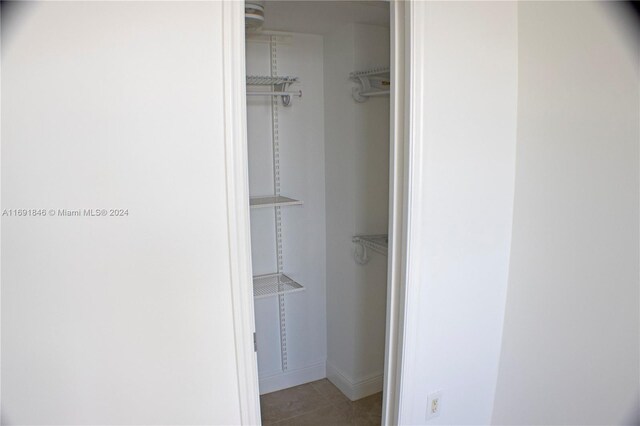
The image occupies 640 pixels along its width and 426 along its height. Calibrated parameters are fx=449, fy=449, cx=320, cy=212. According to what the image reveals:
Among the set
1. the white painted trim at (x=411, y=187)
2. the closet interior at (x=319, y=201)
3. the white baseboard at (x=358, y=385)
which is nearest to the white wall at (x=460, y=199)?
the white painted trim at (x=411, y=187)

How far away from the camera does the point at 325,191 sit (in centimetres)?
272

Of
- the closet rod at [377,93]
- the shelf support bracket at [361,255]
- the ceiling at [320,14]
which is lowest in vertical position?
the shelf support bracket at [361,255]

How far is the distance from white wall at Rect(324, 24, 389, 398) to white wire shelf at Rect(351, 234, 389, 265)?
4cm

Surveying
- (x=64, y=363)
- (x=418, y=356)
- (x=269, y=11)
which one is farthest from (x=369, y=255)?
(x=64, y=363)

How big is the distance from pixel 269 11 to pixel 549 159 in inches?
54.7

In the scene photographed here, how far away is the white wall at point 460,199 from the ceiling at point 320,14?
1.57 feet

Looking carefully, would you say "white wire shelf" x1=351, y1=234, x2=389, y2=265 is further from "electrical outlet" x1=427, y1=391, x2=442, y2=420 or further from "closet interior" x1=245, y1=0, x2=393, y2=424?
"electrical outlet" x1=427, y1=391, x2=442, y2=420

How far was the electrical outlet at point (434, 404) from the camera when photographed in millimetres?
1759

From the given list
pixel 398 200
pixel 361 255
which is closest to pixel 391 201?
pixel 398 200

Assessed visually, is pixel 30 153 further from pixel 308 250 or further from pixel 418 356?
pixel 308 250

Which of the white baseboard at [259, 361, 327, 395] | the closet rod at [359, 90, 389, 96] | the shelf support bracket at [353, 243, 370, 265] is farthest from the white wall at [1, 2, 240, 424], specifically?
the white baseboard at [259, 361, 327, 395]

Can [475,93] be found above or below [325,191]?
above

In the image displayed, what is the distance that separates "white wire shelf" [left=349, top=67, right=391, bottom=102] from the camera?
7.69 feet

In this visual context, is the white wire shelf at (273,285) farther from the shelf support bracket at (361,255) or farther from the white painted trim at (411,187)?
the white painted trim at (411,187)
